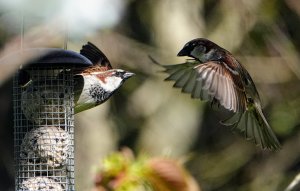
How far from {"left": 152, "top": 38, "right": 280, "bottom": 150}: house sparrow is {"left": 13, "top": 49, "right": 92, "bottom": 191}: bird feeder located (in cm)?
55

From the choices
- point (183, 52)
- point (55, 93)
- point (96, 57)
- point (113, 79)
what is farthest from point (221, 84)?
point (55, 93)

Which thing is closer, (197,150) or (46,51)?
(46,51)

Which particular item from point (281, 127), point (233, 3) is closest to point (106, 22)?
point (233, 3)

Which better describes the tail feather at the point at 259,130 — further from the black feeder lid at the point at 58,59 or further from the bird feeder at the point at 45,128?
the black feeder lid at the point at 58,59

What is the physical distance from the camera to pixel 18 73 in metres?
4.29

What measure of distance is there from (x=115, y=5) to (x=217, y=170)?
2.29 metres

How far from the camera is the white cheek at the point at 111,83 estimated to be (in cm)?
450

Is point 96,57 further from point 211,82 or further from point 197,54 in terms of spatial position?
point 211,82

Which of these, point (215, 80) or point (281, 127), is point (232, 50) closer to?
point (281, 127)

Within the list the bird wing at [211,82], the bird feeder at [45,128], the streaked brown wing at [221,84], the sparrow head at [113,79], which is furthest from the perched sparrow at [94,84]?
the streaked brown wing at [221,84]

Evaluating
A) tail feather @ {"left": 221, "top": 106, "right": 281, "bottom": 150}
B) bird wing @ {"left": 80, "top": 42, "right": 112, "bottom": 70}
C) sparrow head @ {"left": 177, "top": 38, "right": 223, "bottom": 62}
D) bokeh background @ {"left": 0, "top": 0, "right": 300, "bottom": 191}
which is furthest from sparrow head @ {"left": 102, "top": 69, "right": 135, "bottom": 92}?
bokeh background @ {"left": 0, "top": 0, "right": 300, "bottom": 191}

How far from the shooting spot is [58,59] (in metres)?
4.00

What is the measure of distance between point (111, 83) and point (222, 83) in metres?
0.60

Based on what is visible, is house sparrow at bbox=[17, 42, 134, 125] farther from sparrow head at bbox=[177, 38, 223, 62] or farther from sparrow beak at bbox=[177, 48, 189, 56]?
sparrow head at bbox=[177, 38, 223, 62]
